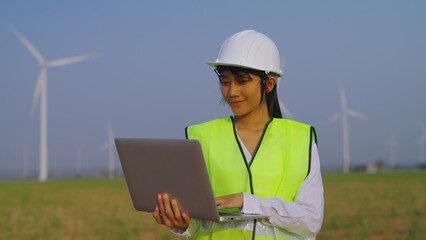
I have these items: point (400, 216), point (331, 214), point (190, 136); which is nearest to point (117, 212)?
point (331, 214)

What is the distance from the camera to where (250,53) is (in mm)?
2965

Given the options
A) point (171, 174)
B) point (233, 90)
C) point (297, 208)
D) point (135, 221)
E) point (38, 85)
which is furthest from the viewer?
point (38, 85)

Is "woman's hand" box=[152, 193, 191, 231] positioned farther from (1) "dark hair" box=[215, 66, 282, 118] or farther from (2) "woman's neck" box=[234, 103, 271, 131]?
(1) "dark hair" box=[215, 66, 282, 118]

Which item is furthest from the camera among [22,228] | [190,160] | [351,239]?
[22,228]

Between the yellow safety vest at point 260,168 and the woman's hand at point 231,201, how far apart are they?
158 millimetres

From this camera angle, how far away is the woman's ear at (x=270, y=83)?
121 inches

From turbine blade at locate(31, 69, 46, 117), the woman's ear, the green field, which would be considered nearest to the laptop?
the woman's ear

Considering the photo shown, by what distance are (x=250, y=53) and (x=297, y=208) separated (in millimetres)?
788

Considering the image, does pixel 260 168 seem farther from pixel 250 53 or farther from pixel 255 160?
pixel 250 53

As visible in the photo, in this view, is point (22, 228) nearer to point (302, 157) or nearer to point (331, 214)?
point (331, 214)

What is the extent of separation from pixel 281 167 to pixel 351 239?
980cm

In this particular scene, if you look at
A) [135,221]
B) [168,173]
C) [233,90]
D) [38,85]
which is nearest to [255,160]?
[233,90]

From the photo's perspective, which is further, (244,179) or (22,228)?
(22,228)

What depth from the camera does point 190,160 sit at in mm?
2562
